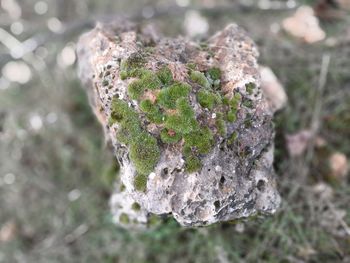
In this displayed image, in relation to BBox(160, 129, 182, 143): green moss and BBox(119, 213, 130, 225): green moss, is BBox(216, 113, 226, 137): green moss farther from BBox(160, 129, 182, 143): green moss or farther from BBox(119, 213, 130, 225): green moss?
BBox(119, 213, 130, 225): green moss

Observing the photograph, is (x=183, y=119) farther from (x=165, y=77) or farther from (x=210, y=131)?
(x=165, y=77)

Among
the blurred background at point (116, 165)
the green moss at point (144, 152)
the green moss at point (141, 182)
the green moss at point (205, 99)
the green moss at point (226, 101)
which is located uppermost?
the green moss at point (205, 99)

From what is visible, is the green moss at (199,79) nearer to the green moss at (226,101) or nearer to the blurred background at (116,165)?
the green moss at (226,101)

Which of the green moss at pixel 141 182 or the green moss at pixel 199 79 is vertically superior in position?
the green moss at pixel 199 79

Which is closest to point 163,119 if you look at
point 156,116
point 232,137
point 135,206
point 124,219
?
point 156,116

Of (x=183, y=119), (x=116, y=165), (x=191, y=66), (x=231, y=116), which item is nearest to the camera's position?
(x=183, y=119)

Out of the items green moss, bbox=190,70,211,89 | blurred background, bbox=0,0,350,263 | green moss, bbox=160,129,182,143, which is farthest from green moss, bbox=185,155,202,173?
blurred background, bbox=0,0,350,263

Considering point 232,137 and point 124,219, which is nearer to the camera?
point 232,137

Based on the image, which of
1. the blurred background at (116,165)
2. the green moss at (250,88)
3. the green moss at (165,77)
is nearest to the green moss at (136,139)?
the green moss at (165,77)
